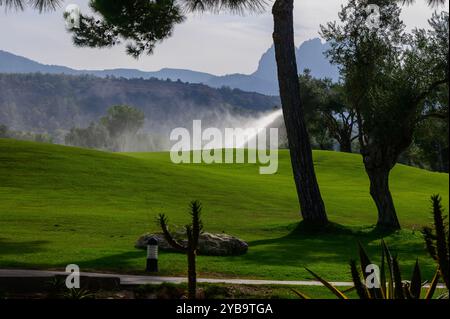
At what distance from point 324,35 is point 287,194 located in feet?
50.0

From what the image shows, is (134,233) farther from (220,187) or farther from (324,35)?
(220,187)

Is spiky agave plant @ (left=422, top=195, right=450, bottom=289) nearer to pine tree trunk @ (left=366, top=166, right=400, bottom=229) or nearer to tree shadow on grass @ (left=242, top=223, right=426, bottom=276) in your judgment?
tree shadow on grass @ (left=242, top=223, right=426, bottom=276)

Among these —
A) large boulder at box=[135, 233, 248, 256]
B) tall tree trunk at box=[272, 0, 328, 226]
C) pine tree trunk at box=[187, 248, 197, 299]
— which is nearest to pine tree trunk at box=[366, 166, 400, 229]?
tall tree trunk at box=[272, 0, 328, 226]

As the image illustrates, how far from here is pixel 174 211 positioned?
107 feet

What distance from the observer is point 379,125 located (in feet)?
92.8

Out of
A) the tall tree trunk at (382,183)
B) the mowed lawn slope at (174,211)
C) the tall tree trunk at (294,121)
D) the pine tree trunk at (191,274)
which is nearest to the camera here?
the pine tree trunk at (191,274)

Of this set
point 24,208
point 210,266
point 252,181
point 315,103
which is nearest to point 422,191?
point 252,181

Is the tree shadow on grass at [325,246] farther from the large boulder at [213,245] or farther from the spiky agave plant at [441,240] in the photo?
the spiky agave plant at [441,240]

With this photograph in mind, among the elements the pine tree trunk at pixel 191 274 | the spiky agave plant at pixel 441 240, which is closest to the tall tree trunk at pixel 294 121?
the pine tree trunk at pixel 191 274

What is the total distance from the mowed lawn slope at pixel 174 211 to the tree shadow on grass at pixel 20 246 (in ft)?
0.09

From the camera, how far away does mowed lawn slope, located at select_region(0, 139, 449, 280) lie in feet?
58.2

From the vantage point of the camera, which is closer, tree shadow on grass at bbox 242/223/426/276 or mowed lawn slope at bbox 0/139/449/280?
mowed lawn slope at bbox 0/139/449/280

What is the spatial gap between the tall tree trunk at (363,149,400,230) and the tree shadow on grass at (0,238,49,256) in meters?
15.4

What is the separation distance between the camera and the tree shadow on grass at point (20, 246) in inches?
715
